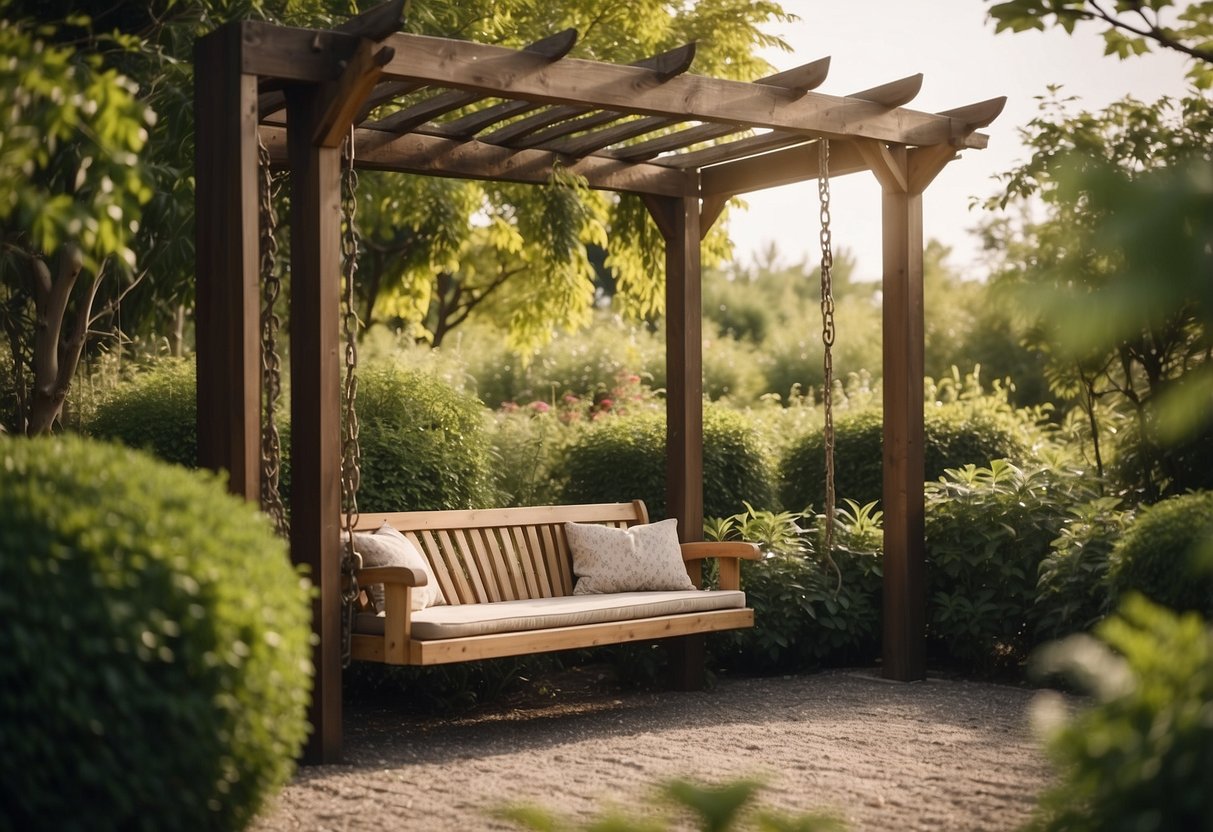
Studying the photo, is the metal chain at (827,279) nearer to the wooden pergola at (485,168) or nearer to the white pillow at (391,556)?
the wooden pergola at (485,168)

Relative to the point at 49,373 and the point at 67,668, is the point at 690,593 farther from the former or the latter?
the point at 49,373

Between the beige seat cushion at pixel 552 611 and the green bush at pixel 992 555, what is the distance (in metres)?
1.30

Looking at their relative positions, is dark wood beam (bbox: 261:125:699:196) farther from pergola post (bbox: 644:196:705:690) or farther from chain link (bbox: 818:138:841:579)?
chain link (bbox: 818:138:841:579)

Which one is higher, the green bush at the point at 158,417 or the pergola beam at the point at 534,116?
the pergola beam at the point at 534,116

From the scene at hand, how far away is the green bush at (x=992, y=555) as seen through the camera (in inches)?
267

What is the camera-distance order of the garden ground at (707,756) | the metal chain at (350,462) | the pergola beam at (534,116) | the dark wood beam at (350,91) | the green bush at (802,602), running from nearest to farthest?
the garden ground at (707,756)
the dark wood beam at (350,91)
the metal chain at (350,462)
the pergola beam at (534,116)
the green bush at (802,602)

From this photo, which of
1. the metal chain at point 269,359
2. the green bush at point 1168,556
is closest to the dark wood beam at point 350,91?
the metal chain at point 269,359

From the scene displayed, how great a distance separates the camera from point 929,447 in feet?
29.5

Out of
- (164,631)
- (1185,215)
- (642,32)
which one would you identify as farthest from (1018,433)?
(1185,215)

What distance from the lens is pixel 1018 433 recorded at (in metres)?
9.18

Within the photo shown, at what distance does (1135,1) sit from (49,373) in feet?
21.6

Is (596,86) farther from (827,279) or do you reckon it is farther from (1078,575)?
(1078,575)

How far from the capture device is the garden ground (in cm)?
422

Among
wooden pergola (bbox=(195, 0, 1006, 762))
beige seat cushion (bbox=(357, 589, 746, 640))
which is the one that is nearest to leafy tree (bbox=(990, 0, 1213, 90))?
wooden pergola (bbox=(195, 0, 1006, 762))
